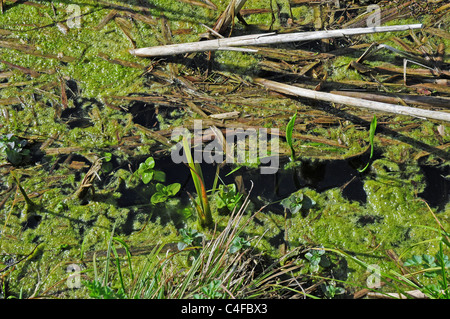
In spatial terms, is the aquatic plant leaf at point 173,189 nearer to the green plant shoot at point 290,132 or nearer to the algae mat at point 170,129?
the algae mat at point 170,129

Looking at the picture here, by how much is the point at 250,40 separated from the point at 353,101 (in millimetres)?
616

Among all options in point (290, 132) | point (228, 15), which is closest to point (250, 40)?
point (228, 15)

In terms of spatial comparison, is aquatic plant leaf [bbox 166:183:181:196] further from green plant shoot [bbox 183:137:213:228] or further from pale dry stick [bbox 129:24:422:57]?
pale dry stick [bbox 129:24:422:57]

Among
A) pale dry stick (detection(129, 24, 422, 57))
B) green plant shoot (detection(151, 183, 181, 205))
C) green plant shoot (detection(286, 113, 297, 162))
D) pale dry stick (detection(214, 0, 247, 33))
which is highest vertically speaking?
pale dry stick (detection(214, 0, 247, 33))

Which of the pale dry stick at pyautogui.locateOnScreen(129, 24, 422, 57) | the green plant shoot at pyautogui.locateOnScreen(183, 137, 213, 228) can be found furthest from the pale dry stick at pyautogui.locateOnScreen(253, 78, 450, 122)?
the green plant shoot at pyautogui.locateOnScreen(183, 137, 213, 228)

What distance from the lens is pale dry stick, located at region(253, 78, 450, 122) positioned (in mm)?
1791

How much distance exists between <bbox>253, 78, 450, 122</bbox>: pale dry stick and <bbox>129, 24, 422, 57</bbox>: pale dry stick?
0.24 m

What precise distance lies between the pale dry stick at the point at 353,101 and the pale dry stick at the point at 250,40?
0.78 ft

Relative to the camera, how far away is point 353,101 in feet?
6.32

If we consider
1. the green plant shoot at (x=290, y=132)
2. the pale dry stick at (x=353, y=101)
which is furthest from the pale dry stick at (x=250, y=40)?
the green plant shoot at (x=290, y=132)

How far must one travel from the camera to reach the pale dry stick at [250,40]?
185cm

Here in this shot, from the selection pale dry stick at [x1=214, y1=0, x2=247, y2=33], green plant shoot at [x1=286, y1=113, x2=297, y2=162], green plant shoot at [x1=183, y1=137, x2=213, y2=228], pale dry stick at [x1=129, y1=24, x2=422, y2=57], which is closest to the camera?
green plant shoot at [x1=183, y1=137, x2=213, y2=228]

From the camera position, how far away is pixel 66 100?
2.19 metres

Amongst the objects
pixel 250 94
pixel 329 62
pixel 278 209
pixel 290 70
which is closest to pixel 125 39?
pixel 250 94
